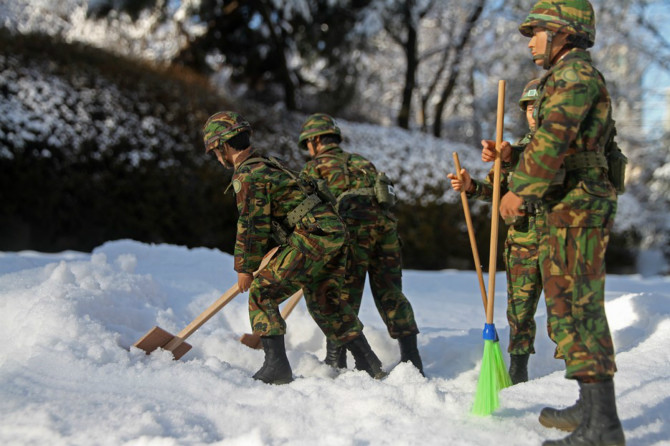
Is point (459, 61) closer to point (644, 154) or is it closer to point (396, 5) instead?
point (396, 5)

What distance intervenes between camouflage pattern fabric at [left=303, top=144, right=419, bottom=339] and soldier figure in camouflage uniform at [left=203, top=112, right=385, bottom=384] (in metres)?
0.64

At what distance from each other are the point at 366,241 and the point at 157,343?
152 cm

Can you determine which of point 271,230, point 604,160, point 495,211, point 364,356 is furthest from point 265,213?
point 604,160

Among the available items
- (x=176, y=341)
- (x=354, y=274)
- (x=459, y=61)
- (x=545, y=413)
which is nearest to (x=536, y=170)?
(x=545, y=413)

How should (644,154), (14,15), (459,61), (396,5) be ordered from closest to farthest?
(14,15) → (396,5) → (459,61) → (644,154)

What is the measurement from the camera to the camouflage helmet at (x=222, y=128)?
3.80m

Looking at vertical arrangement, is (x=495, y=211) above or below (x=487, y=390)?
above

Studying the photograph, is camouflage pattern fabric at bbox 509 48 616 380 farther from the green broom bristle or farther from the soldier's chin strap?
the green broom bristle

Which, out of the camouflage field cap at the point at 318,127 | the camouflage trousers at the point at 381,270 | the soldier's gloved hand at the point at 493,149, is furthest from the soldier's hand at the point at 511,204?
the camouflage field cap at the point at 318,127

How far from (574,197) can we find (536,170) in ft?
0.70

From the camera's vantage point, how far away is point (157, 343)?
4.05 m

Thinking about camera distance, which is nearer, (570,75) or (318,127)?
(570,75)

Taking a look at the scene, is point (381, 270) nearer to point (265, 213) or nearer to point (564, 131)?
point (265, 213)

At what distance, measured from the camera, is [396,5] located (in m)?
15.1
